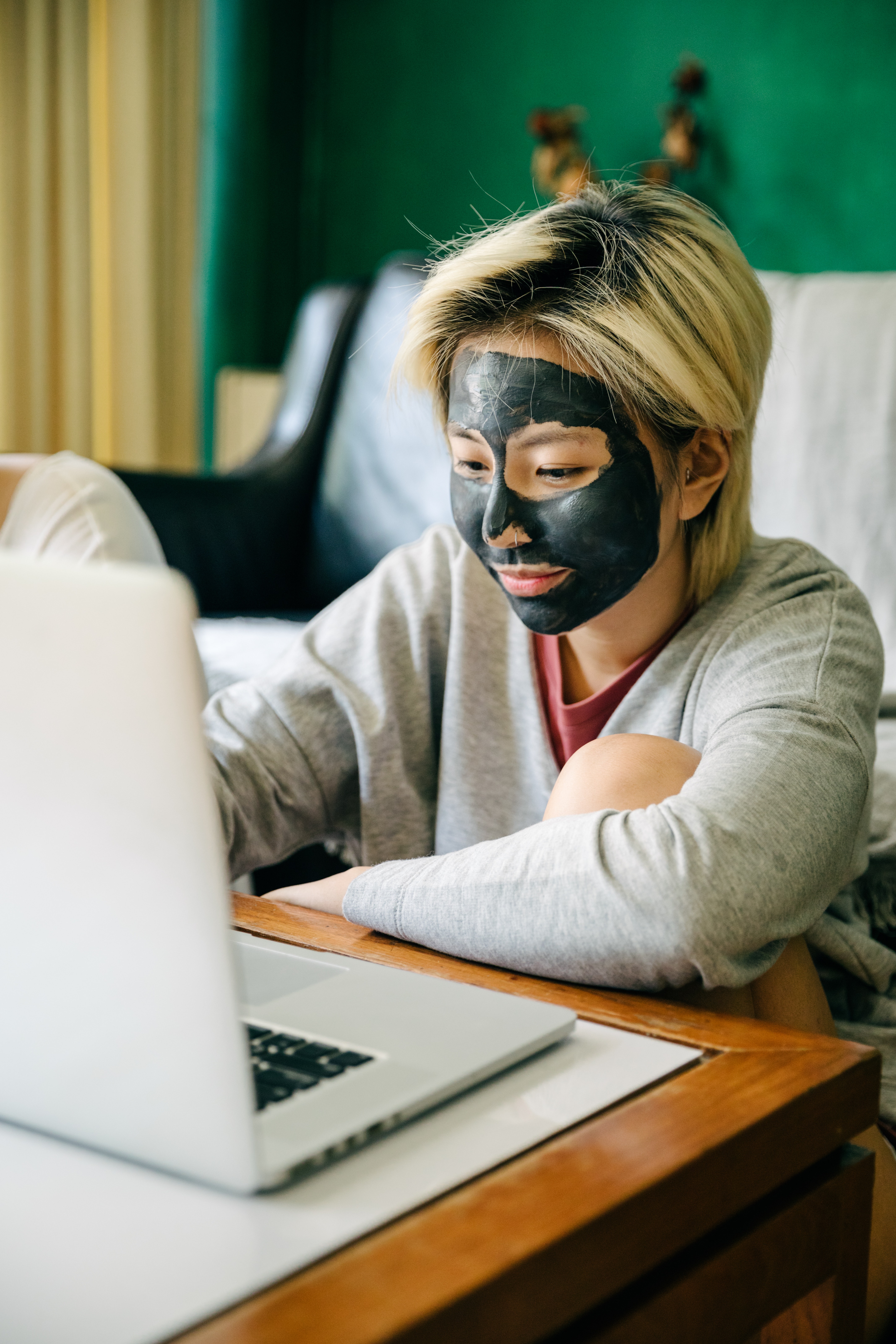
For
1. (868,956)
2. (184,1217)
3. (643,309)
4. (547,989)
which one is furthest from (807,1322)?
(643,309)

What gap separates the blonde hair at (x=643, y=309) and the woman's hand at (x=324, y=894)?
389mm

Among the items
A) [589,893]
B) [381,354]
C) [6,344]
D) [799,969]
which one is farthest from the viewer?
[6,344]

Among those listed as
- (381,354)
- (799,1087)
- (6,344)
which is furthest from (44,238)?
(799,1087)

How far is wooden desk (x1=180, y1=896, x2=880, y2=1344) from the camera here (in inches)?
14.6

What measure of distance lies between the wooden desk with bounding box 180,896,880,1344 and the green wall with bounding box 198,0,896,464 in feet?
6.98

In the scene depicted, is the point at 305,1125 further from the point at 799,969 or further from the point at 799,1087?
the point at 799,969

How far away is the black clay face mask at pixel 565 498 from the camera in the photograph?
94 centimetres

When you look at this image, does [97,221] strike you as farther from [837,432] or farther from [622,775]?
[622,775]

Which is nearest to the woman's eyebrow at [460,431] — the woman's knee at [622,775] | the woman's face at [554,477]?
the woman's face at [554,477]

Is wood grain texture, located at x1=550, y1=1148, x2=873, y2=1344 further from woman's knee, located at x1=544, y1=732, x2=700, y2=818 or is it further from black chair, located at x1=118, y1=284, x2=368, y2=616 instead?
black chair, located at x1=118, y1=284, x2=368, y2=616

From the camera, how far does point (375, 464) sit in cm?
234

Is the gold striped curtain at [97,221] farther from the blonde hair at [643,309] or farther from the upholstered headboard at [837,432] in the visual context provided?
the blonde hair at [643,309]

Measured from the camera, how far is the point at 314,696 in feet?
3.51

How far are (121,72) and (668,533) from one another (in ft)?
8.01
